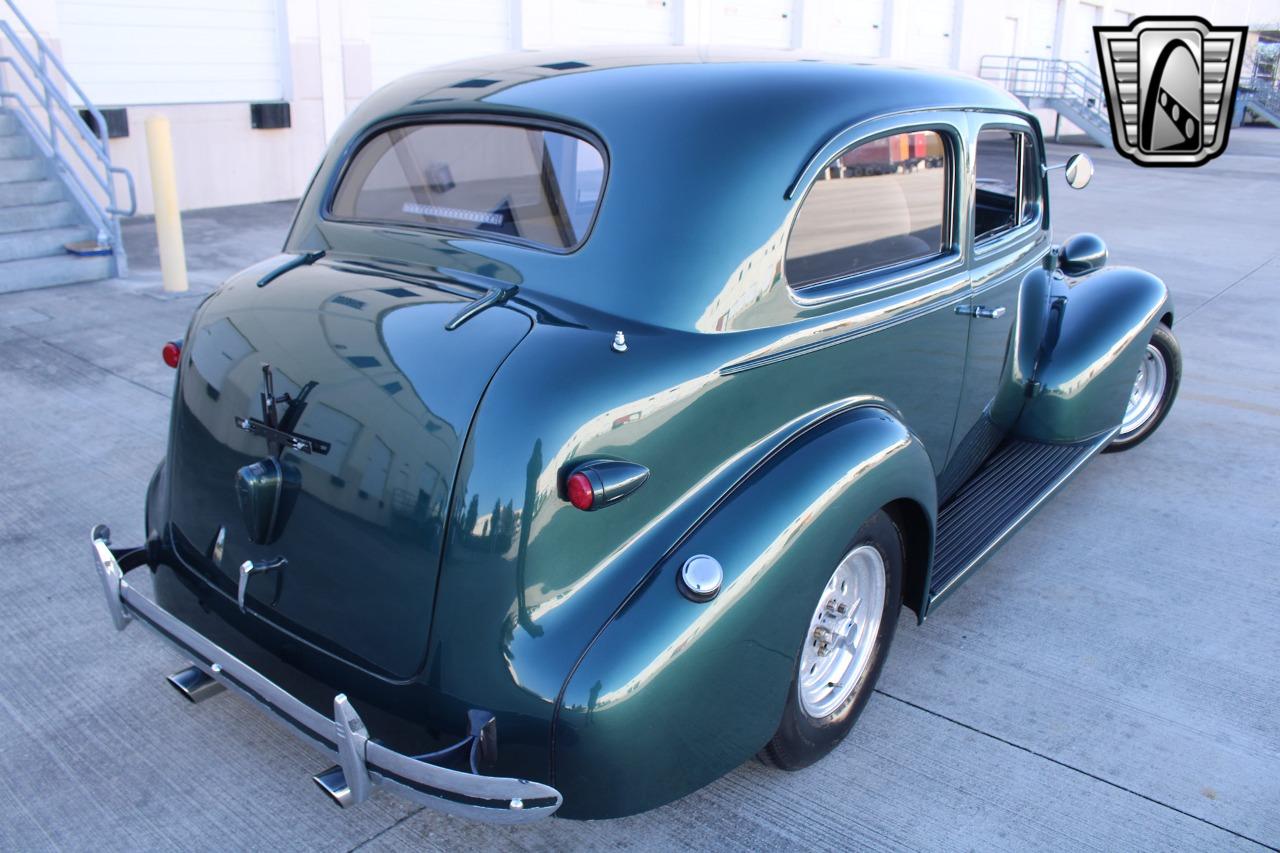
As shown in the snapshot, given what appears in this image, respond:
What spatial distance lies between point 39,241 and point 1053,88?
2667 centimetres

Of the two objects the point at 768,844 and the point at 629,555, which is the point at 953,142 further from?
the point at 768,844

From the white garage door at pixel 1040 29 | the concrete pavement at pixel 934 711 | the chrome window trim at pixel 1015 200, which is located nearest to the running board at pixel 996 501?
the concrete pavement at pixel 934 711

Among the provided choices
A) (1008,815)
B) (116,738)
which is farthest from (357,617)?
(1008,815)

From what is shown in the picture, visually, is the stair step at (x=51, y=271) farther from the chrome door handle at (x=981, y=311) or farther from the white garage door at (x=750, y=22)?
the white garage door at (x=750, y=22)

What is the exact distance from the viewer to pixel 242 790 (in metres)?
2.73

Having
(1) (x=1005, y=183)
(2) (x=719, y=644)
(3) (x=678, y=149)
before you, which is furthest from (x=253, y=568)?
(1) (x=1005, y=183)

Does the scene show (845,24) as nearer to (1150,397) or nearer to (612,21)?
(612,21)

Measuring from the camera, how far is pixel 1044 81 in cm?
2769

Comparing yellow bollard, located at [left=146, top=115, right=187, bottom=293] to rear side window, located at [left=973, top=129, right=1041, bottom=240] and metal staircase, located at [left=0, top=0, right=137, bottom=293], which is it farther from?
rear side window, located at [left=973, top=129, right=1041, bottom=240]

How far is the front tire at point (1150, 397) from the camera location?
16.6 feet

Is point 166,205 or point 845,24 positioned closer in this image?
point 166,205

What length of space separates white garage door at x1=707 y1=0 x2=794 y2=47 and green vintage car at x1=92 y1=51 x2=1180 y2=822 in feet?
49.7

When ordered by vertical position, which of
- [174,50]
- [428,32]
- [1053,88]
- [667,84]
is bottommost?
[1053,88]

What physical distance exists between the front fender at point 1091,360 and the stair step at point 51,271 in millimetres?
7203
